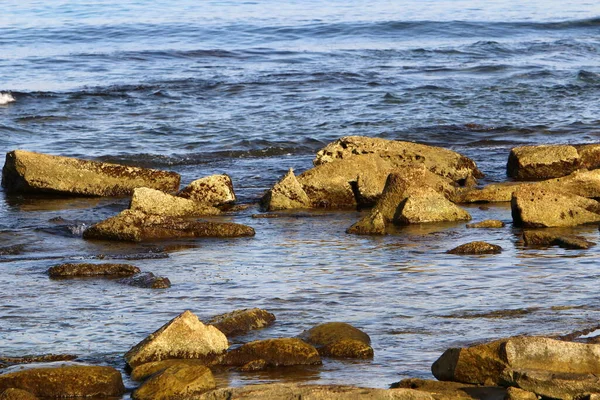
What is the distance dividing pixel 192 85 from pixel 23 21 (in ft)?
54.4

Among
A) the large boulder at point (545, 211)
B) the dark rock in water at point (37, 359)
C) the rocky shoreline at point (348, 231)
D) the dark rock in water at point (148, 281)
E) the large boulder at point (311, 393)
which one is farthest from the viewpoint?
the large boulder at point (545, 211)

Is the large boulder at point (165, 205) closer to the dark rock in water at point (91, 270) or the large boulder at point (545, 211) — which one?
the dark rock in water at point (91, 270)

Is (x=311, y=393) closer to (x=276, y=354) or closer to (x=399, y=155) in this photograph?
(x=276, y=354)

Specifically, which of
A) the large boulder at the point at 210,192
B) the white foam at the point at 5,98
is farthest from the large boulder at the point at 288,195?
the white foam at the point at 5,98

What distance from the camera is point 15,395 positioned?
5.95 meters

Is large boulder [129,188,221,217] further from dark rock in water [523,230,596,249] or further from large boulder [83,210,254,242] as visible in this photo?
dark rock in water [523,230,596,249]

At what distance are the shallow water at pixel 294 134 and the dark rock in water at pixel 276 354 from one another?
129 millimetres

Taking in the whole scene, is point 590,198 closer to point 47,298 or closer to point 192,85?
point 47,298

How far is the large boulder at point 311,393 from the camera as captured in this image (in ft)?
18.1

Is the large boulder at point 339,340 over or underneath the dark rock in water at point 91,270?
over

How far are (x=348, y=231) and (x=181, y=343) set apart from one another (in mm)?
4428

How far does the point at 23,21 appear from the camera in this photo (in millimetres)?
38719

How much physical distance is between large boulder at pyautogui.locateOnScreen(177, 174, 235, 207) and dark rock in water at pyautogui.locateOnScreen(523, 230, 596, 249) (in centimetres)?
369

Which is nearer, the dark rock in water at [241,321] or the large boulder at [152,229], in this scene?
the dark rock in water at [241,321]
